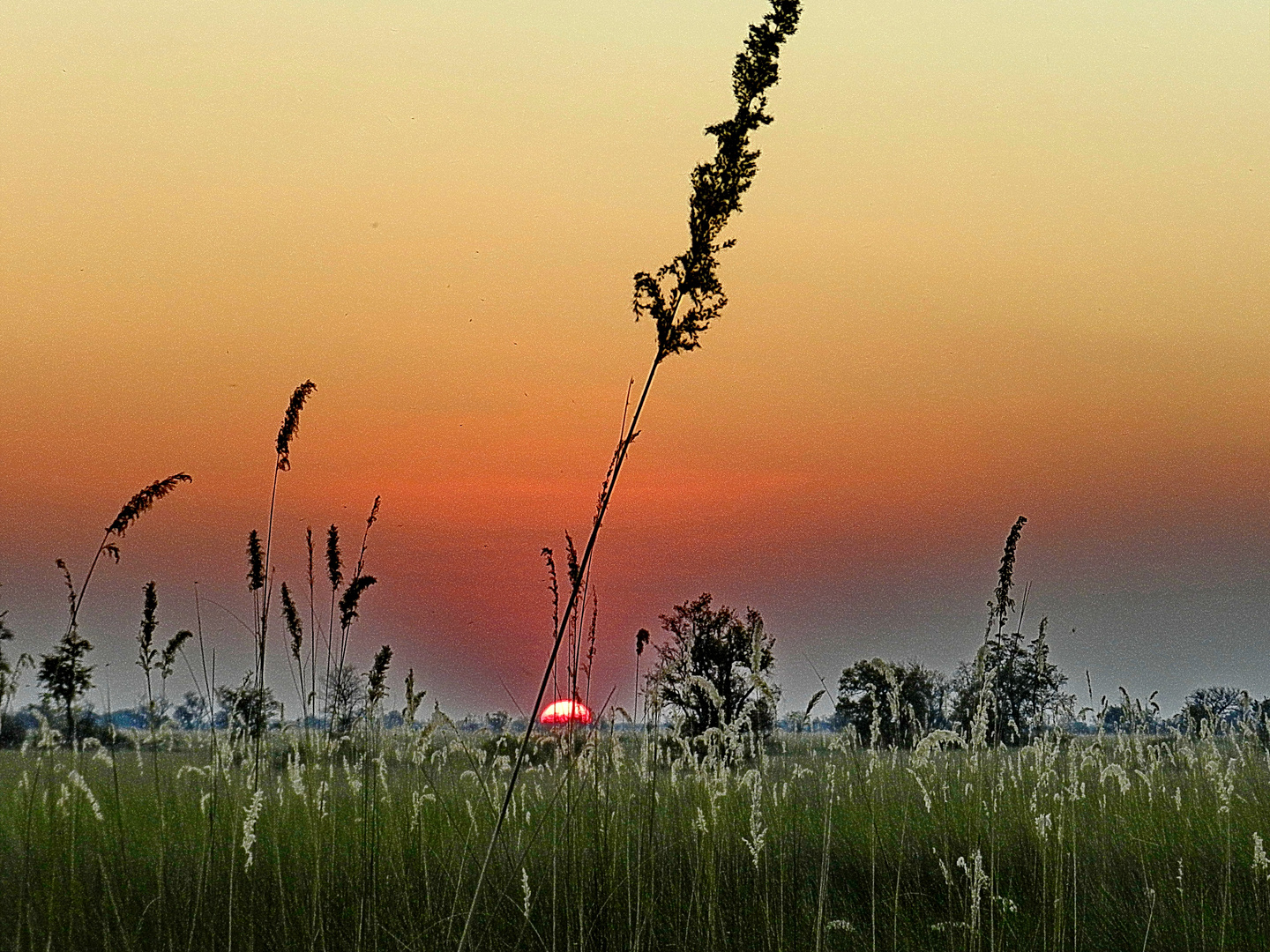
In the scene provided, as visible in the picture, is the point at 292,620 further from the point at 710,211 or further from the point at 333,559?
the point at 710,211

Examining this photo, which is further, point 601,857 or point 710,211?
point 601,857

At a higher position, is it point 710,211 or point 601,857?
point 710,211

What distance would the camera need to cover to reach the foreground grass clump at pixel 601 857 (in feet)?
11.3

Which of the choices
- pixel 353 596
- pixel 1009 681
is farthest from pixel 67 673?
pixel 1009 681

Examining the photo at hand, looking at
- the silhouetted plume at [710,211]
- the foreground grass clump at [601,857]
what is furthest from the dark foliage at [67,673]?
the silhouetted plume at [710,211]

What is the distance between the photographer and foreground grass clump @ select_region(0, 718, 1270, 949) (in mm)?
3459

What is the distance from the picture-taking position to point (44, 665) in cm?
270

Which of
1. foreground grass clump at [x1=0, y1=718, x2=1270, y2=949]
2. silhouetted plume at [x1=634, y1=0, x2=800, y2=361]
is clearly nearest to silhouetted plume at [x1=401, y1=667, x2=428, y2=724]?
foreground grass clump at [x1=0, y1=718, x2=1270, y2=949]

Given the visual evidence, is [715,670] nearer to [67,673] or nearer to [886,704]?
[886,704]

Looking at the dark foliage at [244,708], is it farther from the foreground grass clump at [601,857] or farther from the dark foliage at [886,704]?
the dark foliage at [886,704]

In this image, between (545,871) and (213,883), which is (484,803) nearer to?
(545,871)

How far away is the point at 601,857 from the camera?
3.94 meters

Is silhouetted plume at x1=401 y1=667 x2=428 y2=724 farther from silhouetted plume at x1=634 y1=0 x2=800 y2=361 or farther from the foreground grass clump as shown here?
silhouetted plume at x1=634 y1=0 x2=800 y2=361

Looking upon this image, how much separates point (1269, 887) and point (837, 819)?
2448 mm
